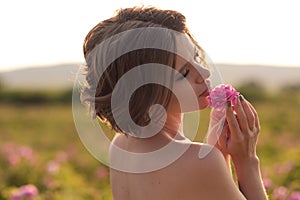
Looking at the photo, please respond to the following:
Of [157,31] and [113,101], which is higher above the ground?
[157,31]

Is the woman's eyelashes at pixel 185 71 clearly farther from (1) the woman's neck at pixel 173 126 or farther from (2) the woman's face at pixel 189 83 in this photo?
(1) the woman's neck at pixel 173 126

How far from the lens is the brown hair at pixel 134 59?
2.32 meters

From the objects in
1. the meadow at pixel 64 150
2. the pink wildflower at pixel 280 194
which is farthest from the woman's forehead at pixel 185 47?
the pink wildflower at pixel 280 194

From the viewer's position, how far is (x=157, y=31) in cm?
235

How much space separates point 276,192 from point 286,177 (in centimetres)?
138

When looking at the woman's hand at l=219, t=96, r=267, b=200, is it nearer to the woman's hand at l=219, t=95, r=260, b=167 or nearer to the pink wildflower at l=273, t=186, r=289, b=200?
the woman's hand at l=219, t=95, r=260, b=167

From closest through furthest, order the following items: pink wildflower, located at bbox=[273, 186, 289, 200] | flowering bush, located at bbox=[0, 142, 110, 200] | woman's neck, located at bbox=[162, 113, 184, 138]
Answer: woman's neck, located at bbox=[162, 113, 184, 138] → pink wildflower, located at bbox=[273, 186, 289, 200] → flowering bush, located at bbox=[0, 142, 110, 200]

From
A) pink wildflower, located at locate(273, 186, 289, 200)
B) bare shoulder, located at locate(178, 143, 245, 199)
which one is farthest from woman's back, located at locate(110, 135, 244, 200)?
pink wildflower, located at locate(273, 186, 289, 200)

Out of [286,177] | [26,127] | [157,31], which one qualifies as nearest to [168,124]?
[157,31]

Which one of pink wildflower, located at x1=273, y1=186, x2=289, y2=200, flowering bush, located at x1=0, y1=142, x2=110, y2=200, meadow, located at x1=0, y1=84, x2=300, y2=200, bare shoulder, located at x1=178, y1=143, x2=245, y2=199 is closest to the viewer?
bare shoulder, located at x1=178, y1=143, x2=245, y2=199

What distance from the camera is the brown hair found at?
7.60ft

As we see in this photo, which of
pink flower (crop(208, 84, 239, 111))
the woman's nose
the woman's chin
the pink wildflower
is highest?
the woman's nose

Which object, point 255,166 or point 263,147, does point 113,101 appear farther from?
point 263,147

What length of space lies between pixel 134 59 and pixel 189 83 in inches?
7.9
